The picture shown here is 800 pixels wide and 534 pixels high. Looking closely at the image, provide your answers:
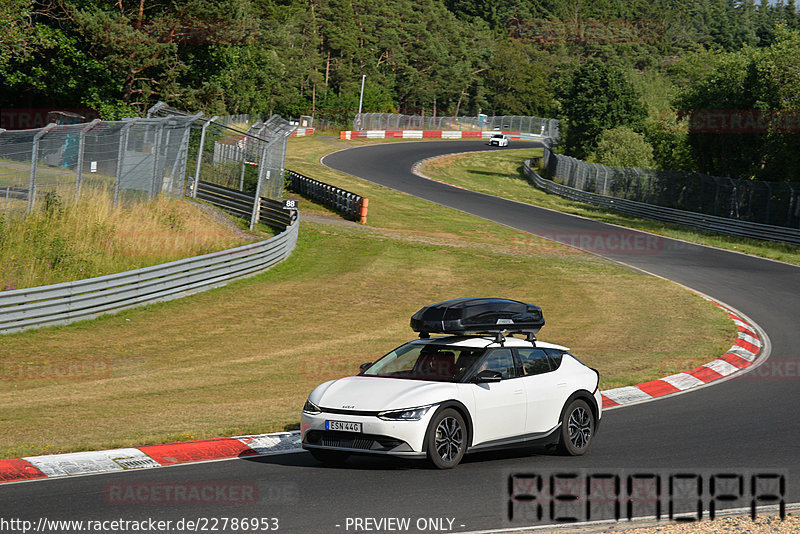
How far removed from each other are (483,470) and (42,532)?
14.3ft

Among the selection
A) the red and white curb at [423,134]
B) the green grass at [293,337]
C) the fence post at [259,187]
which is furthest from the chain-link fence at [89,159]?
the red and white curb at [423,134]

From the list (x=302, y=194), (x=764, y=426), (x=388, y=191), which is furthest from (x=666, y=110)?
(x=764, y=426)

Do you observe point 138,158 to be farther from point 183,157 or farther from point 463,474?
point 463,474

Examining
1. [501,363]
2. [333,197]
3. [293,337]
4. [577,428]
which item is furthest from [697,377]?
[333,197]

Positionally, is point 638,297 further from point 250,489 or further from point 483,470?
point 250,489

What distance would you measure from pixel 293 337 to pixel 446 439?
33.6 feet

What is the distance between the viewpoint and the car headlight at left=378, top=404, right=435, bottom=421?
28.8 feet

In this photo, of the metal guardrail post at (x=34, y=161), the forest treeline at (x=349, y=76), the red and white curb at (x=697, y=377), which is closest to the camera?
the red and white curb at (x=697, y=377)

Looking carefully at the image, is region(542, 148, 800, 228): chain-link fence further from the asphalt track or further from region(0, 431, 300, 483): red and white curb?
region(0, 431, 300, 483): red and white curb

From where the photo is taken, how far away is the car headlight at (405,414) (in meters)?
8.77

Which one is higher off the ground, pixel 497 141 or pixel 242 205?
pixel 497 141

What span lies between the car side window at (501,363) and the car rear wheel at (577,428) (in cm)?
83

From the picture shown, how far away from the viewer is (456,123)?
12288 centimetres

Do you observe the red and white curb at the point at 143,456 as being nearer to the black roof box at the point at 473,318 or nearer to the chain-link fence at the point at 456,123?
the black roof box at the point at 473,318
